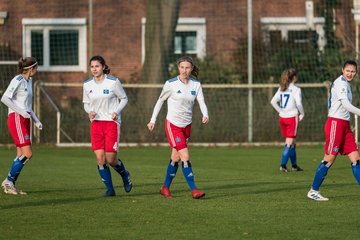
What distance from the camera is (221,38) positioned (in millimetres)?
31297

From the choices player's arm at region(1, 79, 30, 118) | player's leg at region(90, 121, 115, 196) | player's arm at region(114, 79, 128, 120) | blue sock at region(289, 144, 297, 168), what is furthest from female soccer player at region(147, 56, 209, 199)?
blue sock at region(289, 144, 297, 168)

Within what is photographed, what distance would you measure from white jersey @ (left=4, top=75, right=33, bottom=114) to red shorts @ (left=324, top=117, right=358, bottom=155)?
4.20m

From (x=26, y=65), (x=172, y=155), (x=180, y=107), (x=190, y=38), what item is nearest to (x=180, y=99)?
(x=180, y=107)

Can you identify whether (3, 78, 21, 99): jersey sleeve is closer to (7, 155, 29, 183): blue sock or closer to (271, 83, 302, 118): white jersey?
(7, 155, 29, 183): blue sock

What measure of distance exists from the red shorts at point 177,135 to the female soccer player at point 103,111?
70 cm

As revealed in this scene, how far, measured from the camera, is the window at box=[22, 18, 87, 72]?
3014cm

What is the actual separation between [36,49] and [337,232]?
20819 mm

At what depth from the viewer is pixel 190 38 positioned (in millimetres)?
31891

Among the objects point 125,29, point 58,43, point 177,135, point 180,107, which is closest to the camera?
point 177,135

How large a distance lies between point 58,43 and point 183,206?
19.1 m

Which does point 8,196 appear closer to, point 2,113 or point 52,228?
point 52,228

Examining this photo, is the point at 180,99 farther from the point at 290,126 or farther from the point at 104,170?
the point at 290,126

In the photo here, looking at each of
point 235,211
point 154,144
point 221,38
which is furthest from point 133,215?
point 221,38

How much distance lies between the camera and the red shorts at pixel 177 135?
44.6 ft
